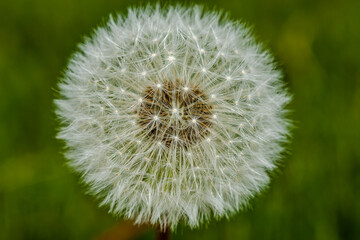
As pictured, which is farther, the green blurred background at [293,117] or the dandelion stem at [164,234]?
the green blurred background at [293,117]

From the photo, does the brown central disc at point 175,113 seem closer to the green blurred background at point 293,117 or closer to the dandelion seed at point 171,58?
the dandelion seed at point 171,58

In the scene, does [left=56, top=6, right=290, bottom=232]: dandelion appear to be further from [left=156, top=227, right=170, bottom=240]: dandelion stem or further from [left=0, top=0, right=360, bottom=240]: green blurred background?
[left=0, top=0, right=360, bottom=240]: green blurred background

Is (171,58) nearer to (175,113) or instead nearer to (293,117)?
(175,113)

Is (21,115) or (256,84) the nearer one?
(256,84)

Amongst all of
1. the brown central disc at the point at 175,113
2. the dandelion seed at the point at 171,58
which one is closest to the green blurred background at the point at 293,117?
→ the brown central disc at the point at 175,113

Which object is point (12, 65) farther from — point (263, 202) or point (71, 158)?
point (263, 202)

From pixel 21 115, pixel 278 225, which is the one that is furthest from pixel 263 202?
pixel 21 115

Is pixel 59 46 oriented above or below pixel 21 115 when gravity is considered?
above
